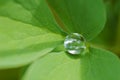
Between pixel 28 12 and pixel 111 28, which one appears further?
pixel 111 28

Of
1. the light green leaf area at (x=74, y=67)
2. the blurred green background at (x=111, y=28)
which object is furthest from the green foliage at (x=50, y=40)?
the blurred green background at (x=111, y=28)

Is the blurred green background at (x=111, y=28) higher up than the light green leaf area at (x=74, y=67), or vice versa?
the blurred green background at (x=111, y=28)

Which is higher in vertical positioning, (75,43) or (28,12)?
(28,12)

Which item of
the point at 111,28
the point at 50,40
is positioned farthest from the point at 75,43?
the point at 111,28

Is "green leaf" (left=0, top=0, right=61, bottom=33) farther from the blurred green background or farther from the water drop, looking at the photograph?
the blurred green background

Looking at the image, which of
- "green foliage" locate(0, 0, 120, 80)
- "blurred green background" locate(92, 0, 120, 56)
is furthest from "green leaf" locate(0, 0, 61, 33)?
"blurred green background" locate(92, 0, 120, 56)

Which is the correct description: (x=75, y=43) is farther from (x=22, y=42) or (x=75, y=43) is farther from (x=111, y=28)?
(x=111, y=28)

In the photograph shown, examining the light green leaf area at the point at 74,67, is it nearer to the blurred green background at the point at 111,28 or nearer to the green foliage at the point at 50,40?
the green foliage at the point at 50,40
